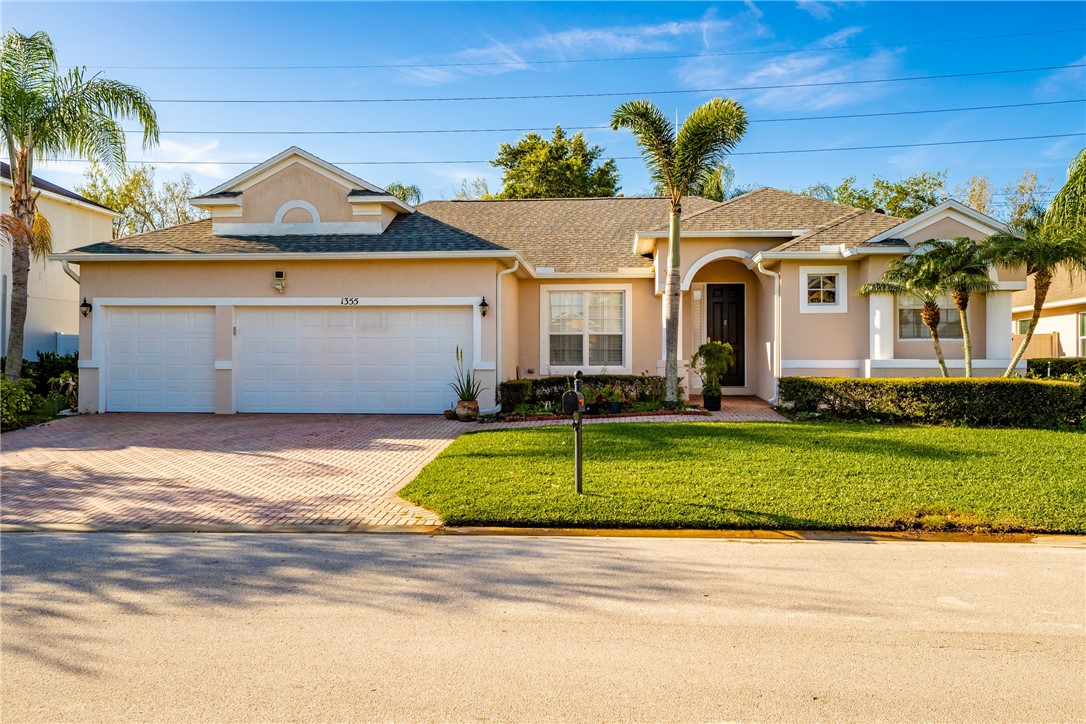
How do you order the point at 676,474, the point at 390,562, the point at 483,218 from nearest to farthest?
1. the point at 390,562
2. the point at 676,474
3. the point at 483,218

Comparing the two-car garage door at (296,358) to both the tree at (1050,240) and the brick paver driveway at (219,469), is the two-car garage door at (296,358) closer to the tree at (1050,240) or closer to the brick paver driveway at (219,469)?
the brick paver driveway at (219,469)

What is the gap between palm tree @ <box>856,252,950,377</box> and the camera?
13234 millimetres

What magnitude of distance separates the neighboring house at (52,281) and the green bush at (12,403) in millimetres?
6520

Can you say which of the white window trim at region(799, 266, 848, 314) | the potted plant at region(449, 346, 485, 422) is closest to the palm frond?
the white window trim at region(799, 266, 848, 314)

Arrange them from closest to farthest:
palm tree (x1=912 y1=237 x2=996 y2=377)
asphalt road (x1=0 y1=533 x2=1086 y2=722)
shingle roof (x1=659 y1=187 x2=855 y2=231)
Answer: asphalt road (x1=0 y1=533 x2=1086 y2=722) → palm tree (x1=912 y1=237 x2=996 y2=377) → shingle roof (x1=659 y1=187 x2=855 y2=231)

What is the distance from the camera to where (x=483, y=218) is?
21125 millimetres

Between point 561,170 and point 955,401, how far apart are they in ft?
81.8

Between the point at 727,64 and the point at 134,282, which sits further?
the point at 727,64

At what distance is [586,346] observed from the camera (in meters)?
17.3

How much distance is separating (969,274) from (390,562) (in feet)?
39.5

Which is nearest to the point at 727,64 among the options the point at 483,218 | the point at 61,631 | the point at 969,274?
the point at 483,218

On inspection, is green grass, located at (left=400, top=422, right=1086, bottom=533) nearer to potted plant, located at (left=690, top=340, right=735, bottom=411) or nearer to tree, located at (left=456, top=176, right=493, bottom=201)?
potted plant, located at (left=690, top=340, right=735, bottom=411)

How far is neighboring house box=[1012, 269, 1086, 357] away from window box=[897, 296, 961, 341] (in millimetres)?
9028

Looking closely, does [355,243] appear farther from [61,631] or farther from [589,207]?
[61,631]
